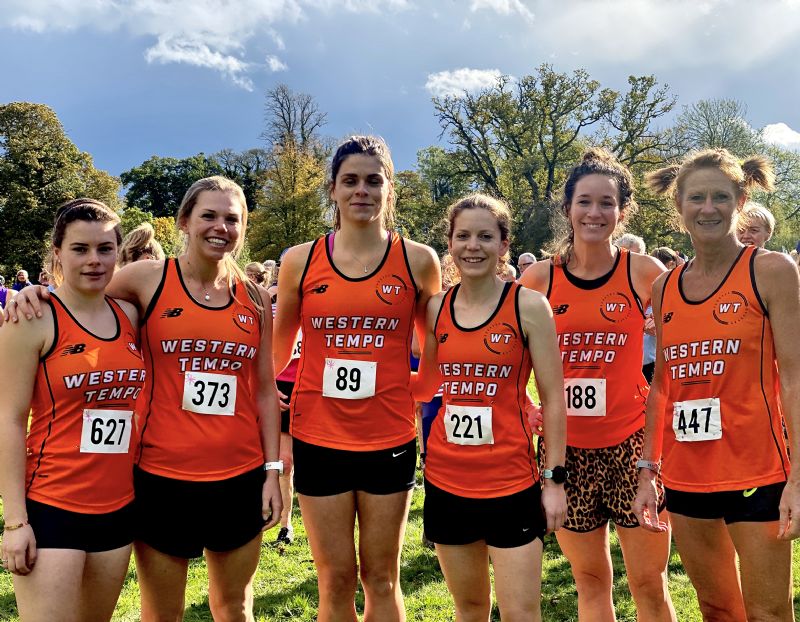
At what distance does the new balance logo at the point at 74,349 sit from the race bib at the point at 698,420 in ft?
7.45

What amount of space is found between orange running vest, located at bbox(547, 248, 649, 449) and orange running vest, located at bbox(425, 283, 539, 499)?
38 centimetres

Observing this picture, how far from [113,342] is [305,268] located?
88 cm

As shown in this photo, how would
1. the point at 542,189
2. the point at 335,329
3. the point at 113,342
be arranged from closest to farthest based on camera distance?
the point at 113,342, the point at 335,329, the point at 542,189

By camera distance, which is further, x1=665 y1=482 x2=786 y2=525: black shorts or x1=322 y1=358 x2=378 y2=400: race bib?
x1=322 y1=358 x2=378 y2=400: race bib

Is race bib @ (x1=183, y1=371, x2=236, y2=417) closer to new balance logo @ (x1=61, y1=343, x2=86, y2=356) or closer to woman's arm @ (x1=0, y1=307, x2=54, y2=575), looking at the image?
new balance logo @ (x1=61, y1=343, x2=86, y2=356)

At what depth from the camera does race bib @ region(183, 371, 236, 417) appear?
2496mm

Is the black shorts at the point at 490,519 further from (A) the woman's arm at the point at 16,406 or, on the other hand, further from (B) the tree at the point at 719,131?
(B) the tree at the point at 719,131

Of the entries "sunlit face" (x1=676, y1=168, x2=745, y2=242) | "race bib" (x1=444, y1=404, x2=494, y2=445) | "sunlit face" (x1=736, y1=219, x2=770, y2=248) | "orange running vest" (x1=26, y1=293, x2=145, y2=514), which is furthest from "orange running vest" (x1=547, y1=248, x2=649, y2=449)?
Result: "sunlit face" (x1=736, y1=219, x2=770, y2=248)

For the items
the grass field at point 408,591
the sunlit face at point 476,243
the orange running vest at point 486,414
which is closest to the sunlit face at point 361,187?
the sunlit face at point 476,243

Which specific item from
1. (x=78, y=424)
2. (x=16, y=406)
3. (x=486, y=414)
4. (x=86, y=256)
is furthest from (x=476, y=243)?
(x=16, y=406)

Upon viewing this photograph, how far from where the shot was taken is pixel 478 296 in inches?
104

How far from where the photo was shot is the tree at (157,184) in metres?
66.4

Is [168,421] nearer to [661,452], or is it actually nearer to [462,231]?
[462,231]

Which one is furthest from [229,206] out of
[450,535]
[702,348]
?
[702,348]
